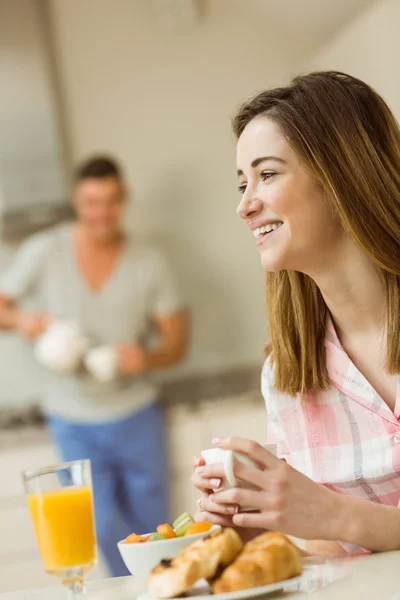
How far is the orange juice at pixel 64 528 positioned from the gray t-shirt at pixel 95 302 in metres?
2.16

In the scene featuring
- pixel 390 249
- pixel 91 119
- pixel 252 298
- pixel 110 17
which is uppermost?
pixel 110 17

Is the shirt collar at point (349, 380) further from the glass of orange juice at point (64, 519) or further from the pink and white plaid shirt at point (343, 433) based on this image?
the glass of orange juice at point (64, 519)

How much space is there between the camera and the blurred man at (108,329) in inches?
119

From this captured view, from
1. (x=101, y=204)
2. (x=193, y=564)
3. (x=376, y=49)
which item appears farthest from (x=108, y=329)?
(x=193, y=564)

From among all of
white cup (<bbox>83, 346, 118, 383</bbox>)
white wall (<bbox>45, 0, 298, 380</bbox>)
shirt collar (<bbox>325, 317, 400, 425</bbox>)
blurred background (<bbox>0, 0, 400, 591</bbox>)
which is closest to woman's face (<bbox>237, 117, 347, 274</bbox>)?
shirt collar (<bbox>325, 317, 400, 425</bbox>)

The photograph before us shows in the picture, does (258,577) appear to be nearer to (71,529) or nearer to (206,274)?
(71,529)

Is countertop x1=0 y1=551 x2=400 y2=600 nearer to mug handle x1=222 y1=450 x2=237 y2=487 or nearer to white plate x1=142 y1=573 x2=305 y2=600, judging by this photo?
white plate x1=142 y1=573 x2=305 y2=600

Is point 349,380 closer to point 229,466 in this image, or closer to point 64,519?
point 229,466

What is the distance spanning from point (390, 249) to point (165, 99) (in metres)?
2.56

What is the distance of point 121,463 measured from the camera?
3.06 metres

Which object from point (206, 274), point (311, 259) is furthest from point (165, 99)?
point (311, 259)

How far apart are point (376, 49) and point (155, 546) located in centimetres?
217

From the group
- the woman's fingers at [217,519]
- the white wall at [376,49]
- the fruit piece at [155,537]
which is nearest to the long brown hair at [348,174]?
the woman's fingers at [217,519]

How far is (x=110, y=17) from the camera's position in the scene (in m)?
3.60
